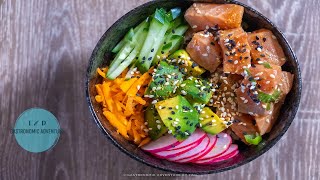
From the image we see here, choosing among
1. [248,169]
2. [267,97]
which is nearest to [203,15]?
[267,97]

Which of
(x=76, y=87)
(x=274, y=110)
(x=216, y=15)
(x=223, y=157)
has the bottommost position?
(x=223, y=157)

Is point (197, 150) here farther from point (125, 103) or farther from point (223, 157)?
point (125, 103)

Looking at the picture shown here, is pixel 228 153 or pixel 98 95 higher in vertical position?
pixel 98 95

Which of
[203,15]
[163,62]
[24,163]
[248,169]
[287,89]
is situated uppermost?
[203,15]

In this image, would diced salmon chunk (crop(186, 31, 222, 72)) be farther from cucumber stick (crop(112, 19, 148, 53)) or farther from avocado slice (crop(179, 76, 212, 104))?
cucumber stick (crop(112, 19, 148, 53))

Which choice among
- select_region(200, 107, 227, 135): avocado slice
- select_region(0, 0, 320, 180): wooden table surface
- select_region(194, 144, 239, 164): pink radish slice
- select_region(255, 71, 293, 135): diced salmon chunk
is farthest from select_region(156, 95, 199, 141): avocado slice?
select_region(0, 0, 320, 180): wooden table surface

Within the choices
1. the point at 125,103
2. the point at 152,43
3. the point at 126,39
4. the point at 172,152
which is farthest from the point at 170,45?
the point at 172,152

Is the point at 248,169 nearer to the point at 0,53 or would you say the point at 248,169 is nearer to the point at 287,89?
the point at 287,89
